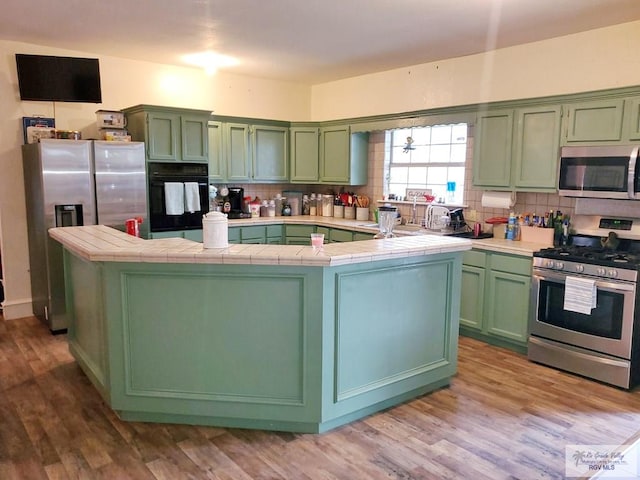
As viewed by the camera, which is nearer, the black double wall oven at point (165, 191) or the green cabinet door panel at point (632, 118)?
the green cabinet door panel at point (632, 118)

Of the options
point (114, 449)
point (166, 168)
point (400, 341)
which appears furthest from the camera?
point (166, 168)

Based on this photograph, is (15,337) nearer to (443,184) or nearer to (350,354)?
(350,354)

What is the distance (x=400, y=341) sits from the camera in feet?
10.0

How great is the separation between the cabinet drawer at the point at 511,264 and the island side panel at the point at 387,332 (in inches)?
37.5

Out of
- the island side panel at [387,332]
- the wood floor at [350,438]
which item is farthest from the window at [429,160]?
the wood floor at [350,438]

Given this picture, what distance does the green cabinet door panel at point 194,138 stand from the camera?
201 inches

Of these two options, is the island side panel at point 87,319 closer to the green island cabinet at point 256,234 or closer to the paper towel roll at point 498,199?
the green island cabinet at point 256,234

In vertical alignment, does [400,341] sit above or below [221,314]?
below

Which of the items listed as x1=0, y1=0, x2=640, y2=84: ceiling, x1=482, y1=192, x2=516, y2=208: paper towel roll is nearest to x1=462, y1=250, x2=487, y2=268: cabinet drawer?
x1=482, y1=192, x2=516, y2=208: paper towel roll

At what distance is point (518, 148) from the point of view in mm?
4238

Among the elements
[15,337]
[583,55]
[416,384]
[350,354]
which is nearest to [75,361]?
[15,337]

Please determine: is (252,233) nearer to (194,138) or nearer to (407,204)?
(194,138)

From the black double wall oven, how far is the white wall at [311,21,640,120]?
6.76 feet

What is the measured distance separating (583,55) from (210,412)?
3894mm
